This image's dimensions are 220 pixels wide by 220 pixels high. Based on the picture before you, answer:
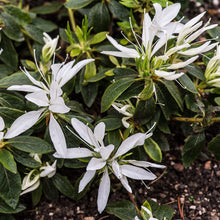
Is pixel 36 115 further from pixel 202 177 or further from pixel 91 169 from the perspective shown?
pixel 202 177

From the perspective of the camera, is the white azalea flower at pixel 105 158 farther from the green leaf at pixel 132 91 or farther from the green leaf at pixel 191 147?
the green leaf at pixel 191 147

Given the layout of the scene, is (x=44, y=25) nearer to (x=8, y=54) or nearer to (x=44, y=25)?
(x=44, y=25)

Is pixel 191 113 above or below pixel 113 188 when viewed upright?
above

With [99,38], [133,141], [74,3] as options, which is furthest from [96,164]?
[74,3]

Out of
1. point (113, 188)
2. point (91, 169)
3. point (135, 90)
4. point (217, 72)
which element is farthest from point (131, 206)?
point (217, 72)

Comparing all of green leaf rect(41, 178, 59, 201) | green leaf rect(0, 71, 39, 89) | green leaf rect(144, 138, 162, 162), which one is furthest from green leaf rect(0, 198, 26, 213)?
green leaf rect(144, 138, 162, 162)

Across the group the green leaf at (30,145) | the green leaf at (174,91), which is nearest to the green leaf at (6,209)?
the green leaf at (30,145)
